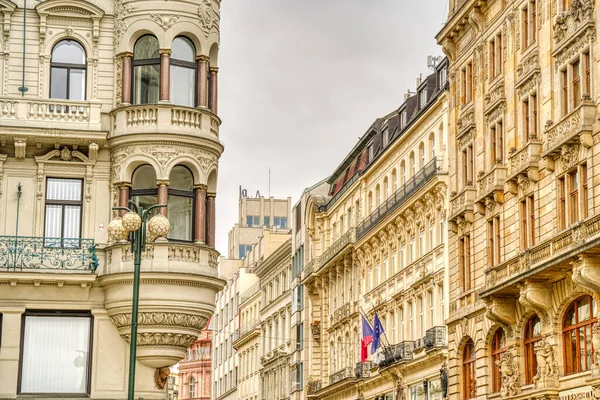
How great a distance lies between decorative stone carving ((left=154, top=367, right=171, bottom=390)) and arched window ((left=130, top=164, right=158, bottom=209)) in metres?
4.95

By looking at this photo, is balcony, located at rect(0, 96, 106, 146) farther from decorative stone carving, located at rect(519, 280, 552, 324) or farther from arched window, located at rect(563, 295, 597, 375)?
arched window, located at rect(563, 295, 597, 375)

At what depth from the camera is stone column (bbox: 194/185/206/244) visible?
4166 centimetres

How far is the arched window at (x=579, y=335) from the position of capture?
4781 centimetres

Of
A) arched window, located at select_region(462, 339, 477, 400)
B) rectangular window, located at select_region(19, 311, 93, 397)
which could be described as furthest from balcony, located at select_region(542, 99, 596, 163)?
rectangular window, located at select_region(19, 311, 93, 397)

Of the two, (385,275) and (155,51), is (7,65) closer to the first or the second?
(155,51)

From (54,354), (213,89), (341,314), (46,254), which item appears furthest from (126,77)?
(341,314)

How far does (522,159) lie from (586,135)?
6.99 metres

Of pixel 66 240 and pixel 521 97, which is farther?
A: pixel 521 97

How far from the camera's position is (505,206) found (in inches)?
2222

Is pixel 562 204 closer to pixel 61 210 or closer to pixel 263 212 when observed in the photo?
pixel 61 210

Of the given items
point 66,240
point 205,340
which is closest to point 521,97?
point 66,240

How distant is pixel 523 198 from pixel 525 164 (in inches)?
64.2

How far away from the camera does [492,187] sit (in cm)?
5722

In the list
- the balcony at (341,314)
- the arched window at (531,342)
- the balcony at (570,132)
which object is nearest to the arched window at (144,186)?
the balcony at (570,132)
